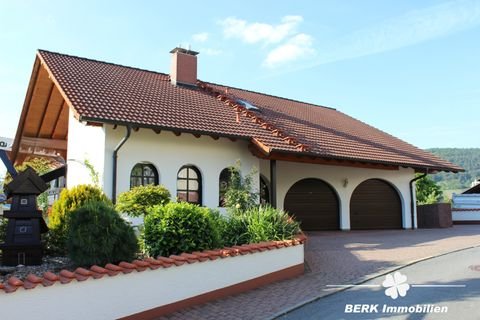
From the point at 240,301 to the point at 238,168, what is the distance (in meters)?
6.56

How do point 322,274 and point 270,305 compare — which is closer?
point 270,305

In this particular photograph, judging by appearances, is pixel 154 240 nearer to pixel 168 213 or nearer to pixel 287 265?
pixel 168 213

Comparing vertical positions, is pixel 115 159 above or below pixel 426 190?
above

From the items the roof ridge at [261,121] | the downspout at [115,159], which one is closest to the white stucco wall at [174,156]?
the downspout at [115,159]

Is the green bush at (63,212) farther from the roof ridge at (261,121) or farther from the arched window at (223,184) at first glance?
the roof ridge at (261,121)

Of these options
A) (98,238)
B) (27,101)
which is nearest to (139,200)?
(98,238)

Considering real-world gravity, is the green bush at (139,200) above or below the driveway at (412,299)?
above

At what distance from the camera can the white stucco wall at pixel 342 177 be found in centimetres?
1745

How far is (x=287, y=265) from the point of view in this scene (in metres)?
8.82

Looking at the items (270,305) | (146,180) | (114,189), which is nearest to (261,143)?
(146,180)

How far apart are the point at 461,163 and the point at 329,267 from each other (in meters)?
95.0

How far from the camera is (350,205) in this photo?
62.0 ft

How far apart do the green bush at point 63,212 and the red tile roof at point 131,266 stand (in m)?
2.57

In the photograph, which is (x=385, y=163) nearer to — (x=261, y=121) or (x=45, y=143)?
(x=261, y=121)
